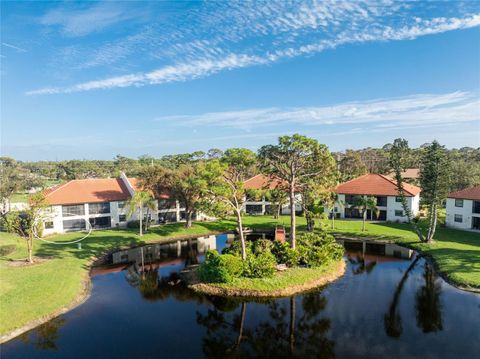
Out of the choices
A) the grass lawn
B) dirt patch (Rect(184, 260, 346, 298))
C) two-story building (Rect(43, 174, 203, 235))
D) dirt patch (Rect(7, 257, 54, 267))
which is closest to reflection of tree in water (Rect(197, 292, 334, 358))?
dirt patch (Rect(184, 260, 346, 298))

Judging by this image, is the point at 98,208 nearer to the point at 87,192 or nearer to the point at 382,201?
the point at 87,192

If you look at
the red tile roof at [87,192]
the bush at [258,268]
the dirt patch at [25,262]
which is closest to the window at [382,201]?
the bush at [258,268]

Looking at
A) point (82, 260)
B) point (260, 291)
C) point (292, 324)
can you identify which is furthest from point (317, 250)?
point (82, 260)

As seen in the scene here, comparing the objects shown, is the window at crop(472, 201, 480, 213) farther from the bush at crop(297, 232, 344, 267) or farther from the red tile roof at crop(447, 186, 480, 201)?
the bush at crop(297, 232, 344, 267)

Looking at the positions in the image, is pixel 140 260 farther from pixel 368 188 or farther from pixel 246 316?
pixel 368 188

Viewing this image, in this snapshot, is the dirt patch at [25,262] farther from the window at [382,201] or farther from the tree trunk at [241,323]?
the window at [382,201]

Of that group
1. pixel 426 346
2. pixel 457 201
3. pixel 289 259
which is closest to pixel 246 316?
pixel 289 259
